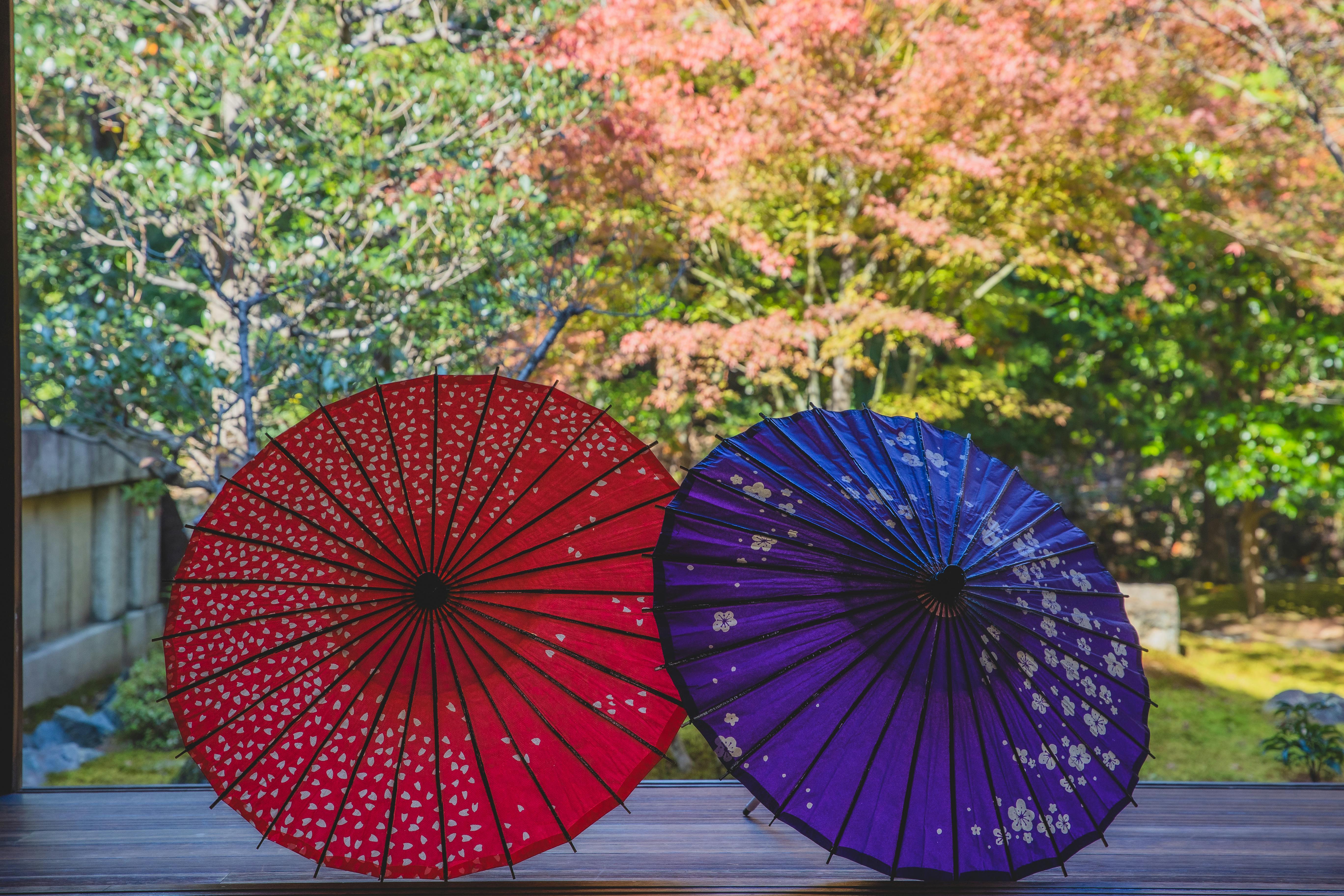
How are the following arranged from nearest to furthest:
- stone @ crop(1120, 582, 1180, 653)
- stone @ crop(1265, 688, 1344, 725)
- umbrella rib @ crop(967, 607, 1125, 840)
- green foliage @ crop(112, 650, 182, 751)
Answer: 1. umbrella rib @ crop(967, 607, 1125, 840)
2. green foliage @ crop(112, 650, 182, 751)
3. stone @ crop(1265, 688, 1344, 725)
4. stone @ crop(1120, 582, 1180, 653)

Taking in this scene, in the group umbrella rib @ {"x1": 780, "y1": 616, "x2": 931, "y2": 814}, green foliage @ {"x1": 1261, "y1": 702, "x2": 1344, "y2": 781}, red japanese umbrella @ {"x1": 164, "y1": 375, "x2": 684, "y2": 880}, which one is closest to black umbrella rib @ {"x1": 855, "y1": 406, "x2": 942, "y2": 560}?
umbrella rib @ {"x1": 780, "y1": 616, "x2": 931, "y2": 814}

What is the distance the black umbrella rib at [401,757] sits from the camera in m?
1.25

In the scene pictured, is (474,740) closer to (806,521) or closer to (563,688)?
(563,688)

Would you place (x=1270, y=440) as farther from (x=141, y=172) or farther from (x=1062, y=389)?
(x=141, y=172)

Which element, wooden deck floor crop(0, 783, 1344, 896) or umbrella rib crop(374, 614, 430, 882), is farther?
wooden deck floor crop(0, 783, 1344, 896)

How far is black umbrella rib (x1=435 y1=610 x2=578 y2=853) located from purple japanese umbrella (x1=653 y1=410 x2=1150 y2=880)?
0.83ft

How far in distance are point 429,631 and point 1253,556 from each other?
4.08 meters

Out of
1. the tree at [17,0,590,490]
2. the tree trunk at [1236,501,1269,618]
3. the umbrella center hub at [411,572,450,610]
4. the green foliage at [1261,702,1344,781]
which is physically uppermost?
the tree at [17,0,590,490]

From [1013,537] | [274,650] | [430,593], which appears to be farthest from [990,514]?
[274,650]

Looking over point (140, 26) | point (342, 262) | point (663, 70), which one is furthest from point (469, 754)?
point (140, 26)

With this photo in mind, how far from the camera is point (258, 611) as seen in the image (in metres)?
1.36

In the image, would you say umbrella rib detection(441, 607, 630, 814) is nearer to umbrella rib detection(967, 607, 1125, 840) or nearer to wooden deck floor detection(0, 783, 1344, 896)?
wooden deck floor detection(0, 783, 1344, 896)

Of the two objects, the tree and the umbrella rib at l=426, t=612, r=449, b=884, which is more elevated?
the tree

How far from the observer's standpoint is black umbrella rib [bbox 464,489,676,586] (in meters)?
1.39
